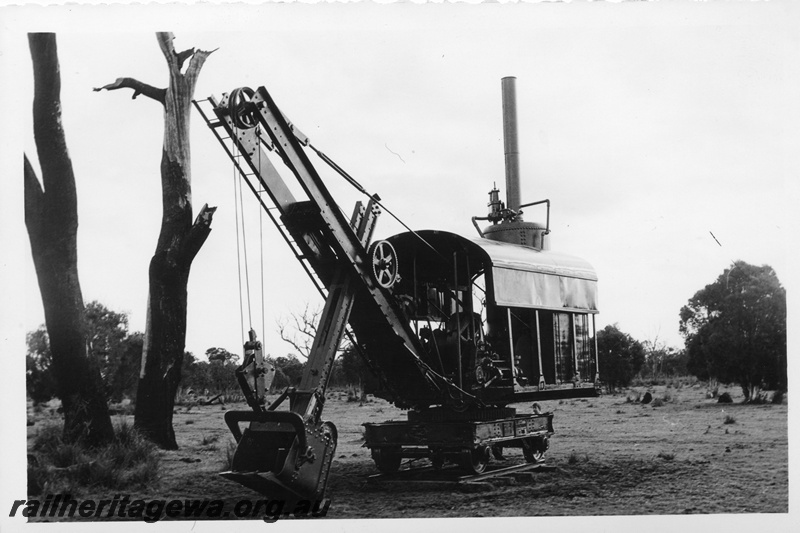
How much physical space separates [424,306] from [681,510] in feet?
16.2

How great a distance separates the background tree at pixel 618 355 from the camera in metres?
19.6

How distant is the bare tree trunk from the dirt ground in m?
0.70

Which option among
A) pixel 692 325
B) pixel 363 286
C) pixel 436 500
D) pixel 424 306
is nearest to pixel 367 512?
pixel 436 500

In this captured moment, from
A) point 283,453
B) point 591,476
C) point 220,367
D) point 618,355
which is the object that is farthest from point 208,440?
point 618,355

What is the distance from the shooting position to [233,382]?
14664mm

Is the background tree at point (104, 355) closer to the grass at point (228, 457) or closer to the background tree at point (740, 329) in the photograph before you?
the grass at point (228, 457)

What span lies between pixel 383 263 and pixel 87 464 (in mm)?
5007

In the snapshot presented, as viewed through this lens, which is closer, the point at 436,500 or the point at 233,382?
the point at 436,500

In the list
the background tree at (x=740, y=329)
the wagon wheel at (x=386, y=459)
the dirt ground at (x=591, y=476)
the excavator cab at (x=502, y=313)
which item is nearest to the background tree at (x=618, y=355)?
the background tree at (x=740, y=329)

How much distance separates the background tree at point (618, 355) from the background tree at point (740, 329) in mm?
1985

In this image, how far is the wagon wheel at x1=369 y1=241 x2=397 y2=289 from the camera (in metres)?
10.7

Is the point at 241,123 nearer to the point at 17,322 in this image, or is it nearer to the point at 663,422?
the point at 17,322

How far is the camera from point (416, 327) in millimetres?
12227

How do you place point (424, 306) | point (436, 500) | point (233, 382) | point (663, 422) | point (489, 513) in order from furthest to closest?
point (663, 422) < point (233, 382) < point (424, 306) < point (436, 500) < point (489, 513)
